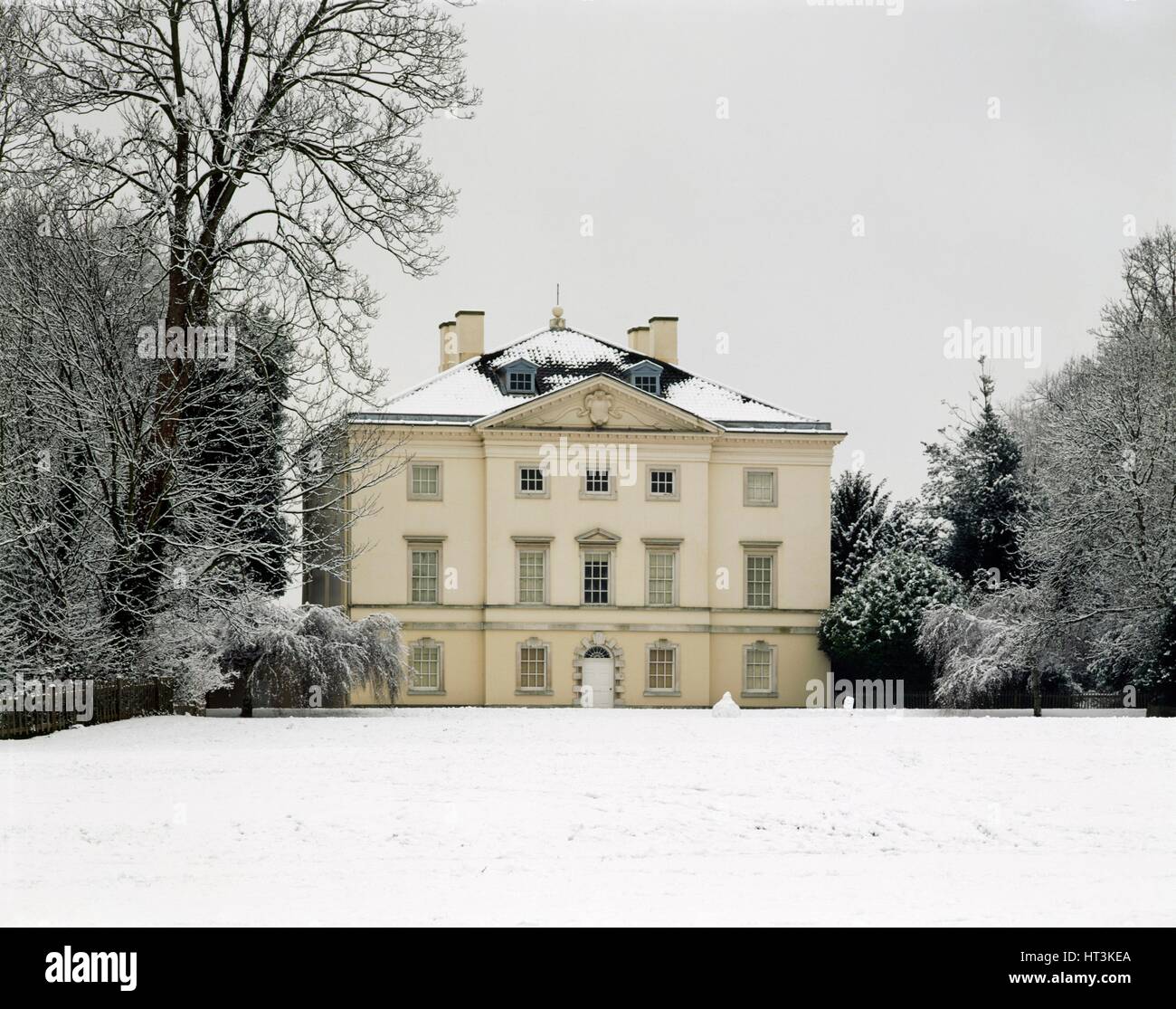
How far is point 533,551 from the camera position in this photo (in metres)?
53.2

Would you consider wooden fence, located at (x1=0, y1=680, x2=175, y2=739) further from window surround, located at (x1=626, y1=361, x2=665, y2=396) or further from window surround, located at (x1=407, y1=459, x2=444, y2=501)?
window surround, located at (x1=626, y1=361, x2=665, y2=396)

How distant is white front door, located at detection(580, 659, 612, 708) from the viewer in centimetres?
5216

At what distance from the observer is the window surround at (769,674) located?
5322cm

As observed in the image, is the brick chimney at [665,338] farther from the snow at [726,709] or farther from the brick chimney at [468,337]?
the snow at [726,709]

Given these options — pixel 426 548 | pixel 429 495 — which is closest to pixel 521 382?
pixel 429 495

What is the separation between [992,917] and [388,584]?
137 ft

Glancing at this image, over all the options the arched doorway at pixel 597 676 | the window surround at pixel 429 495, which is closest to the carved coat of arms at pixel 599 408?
the window surround at pixel 429 495

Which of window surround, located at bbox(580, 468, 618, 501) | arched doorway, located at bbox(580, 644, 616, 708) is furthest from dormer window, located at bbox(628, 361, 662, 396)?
arched doorway, located at bbox(580, 644, 616, 708)

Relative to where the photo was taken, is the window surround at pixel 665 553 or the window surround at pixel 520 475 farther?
the window surround at pixel 665 553

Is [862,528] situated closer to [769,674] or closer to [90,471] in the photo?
Answer: [769,674]

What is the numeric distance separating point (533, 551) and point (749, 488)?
24.3 ft

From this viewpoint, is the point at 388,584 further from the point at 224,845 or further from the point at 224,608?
the point at 224,845

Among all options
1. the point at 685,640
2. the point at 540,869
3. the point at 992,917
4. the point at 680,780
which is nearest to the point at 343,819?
the point at 540,869

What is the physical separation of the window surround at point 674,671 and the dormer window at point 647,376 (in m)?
8.34
